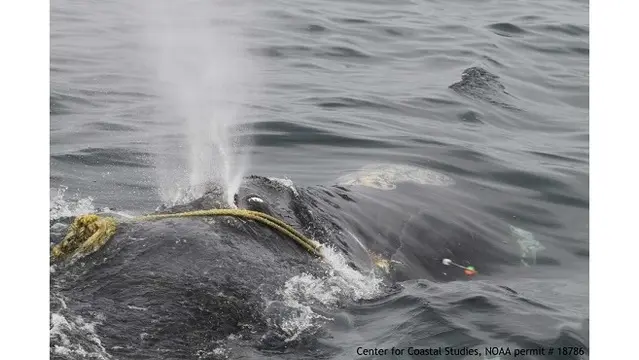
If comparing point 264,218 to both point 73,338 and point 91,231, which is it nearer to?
point 91,231

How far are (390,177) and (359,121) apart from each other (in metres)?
4.31

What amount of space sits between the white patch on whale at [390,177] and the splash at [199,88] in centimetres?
135

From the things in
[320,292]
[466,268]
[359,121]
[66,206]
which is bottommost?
[466,268]

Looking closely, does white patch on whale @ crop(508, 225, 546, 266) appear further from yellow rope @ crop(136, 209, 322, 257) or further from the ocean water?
yellow rope @ crop(136, 209, 322, 257)

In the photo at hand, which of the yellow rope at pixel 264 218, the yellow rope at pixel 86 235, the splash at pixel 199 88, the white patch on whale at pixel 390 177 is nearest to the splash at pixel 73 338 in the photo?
the yellow rope at pixel 86 235

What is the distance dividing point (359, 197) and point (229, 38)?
10949mm

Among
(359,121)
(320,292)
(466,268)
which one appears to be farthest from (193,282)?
(359,121)

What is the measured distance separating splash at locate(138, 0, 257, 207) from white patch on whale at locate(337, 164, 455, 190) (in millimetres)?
1347

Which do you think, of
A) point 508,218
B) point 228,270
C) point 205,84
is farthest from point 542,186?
point 228,270

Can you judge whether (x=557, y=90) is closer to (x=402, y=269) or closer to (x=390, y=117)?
(x=390, y=117)

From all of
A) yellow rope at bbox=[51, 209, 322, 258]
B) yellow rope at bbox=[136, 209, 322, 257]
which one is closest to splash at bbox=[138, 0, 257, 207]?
yellow rope at bbox=[136, 209, 322, 257]

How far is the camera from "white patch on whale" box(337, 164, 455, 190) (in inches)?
407

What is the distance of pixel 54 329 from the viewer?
5836mm

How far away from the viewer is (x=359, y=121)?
48.6 feet
